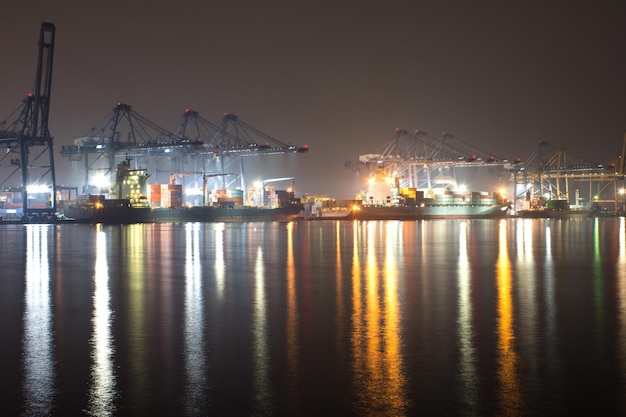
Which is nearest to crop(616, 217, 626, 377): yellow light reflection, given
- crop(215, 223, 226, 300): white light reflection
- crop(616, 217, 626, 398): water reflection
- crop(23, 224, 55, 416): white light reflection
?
crop(616, 217, 626, 398): water reflection

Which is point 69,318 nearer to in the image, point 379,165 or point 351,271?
point 351,271

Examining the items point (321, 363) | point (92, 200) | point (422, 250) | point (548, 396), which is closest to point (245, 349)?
point (321, 363)

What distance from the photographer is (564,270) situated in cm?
1788

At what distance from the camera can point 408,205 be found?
92438 mm

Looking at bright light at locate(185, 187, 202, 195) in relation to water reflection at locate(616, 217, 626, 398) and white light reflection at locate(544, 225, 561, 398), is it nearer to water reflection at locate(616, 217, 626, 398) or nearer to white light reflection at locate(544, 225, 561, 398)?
water reflection at locate(616, 217, 626, 398)

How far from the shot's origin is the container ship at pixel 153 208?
233 ft

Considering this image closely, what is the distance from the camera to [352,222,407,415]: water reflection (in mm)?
6391

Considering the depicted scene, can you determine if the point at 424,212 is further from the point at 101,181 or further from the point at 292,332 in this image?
the point at 292,332

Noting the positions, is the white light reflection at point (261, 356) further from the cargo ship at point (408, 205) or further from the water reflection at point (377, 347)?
the cargo ship at point (408, 205)

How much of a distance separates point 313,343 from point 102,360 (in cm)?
249

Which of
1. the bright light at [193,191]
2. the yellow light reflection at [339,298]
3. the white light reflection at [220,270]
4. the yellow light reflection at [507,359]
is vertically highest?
the bright light at [193,191]

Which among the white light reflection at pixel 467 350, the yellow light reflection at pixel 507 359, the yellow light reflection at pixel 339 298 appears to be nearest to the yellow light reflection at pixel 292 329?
the yellow light reflection at pixel 339 298

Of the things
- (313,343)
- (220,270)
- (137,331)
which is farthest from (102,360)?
(220,270)

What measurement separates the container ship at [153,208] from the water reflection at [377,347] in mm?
59120
